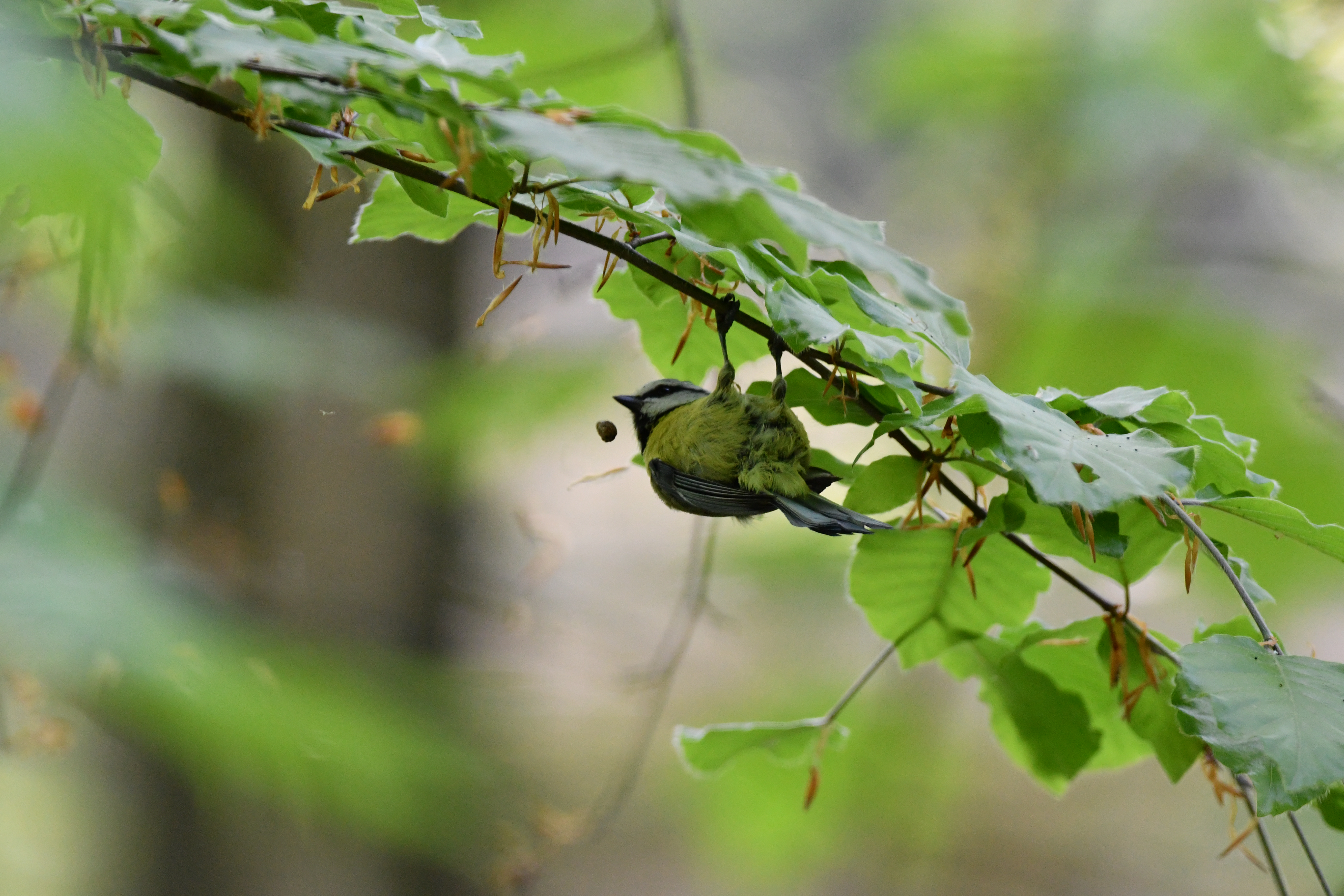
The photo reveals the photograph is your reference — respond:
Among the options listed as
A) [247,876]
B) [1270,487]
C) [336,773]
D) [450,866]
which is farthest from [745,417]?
[450,866]

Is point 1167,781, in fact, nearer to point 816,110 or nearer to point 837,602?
point 837,602

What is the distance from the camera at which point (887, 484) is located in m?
0.85

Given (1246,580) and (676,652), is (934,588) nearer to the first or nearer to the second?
(1246,580)

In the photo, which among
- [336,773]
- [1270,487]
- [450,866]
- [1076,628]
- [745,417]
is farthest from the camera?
[450,866]

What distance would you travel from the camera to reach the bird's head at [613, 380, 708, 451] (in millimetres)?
1252

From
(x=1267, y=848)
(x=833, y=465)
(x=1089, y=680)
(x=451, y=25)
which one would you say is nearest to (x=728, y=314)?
(x=833, y=465)

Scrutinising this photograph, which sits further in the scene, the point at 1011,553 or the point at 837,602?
the point at 837,602

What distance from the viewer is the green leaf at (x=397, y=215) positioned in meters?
0.88

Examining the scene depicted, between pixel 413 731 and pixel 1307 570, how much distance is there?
201 centimetres

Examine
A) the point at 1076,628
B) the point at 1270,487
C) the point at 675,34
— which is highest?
the point at 675,34

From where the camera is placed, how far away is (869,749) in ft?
9.72

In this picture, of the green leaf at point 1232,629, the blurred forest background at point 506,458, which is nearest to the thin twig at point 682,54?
the blurred forest background at point 506,458

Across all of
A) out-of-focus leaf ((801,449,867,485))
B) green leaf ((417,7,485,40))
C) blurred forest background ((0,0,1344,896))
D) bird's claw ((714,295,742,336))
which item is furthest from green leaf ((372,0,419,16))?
blurred forest background ((0,0,1344,896))

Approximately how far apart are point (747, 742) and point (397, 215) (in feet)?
2.18
